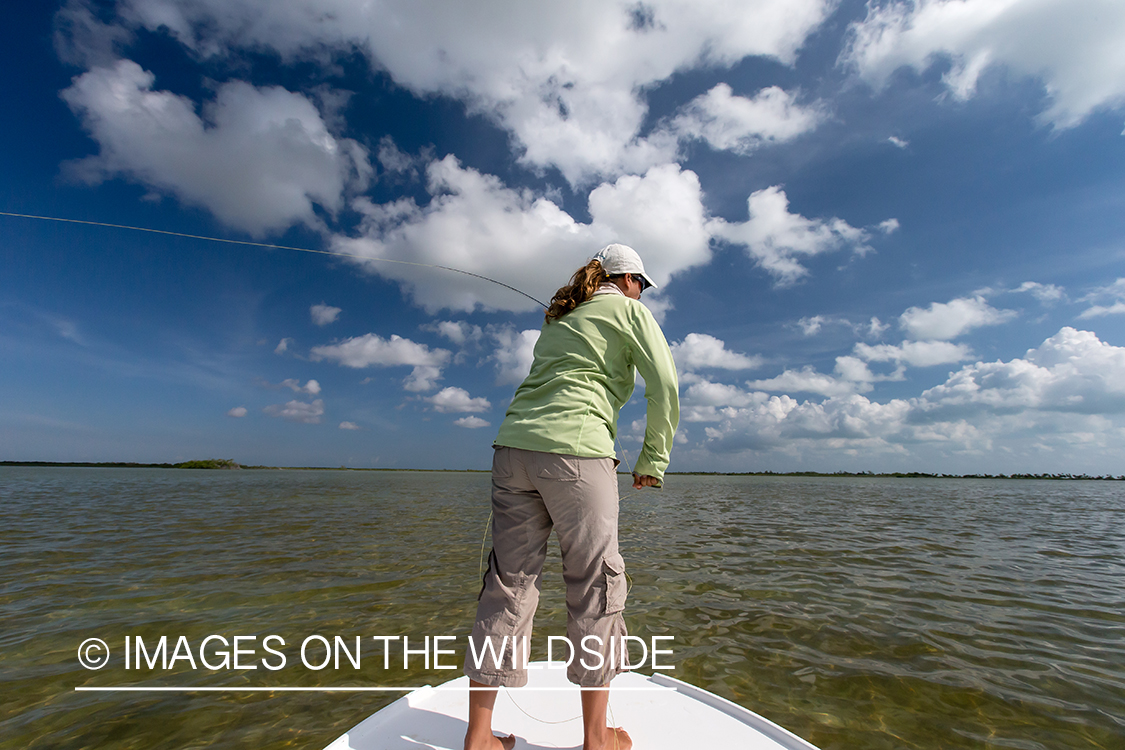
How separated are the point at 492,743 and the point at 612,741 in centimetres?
55

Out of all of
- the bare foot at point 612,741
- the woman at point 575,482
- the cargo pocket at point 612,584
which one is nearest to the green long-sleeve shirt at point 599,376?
the woman at point 575,482

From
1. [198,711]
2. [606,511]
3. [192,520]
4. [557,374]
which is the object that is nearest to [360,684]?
[198,711]

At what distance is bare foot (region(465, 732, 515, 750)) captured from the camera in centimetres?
214

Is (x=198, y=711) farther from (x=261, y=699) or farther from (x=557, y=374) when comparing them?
(x=557, y=374)

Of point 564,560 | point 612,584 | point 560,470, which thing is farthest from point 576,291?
point 612,584

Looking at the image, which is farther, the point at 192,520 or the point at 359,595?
the point at 192,520

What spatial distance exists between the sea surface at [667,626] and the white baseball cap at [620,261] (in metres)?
2.88

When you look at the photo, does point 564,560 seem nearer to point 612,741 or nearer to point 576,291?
point 612,741

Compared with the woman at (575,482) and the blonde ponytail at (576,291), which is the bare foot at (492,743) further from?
the blonde ponytail at (576,291)

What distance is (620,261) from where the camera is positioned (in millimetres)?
2557

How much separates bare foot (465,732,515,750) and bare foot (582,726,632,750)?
362mm

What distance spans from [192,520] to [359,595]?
9.18 meters

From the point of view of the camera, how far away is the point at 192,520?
11688 mm

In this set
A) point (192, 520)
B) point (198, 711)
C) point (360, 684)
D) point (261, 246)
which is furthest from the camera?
point (192, 520)
